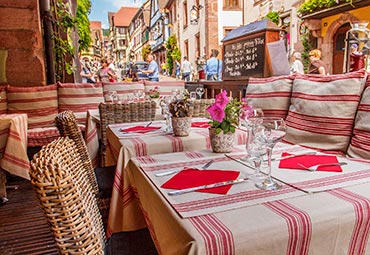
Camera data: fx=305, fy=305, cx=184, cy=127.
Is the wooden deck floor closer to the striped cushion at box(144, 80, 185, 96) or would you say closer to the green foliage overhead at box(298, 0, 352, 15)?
the striped cushion at box(144, 80, 185, 96)

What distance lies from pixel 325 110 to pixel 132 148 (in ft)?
4.38

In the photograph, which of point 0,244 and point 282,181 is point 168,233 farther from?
point 0,244

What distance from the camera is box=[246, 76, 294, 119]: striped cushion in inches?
98.5

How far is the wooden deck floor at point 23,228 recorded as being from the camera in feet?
6.56

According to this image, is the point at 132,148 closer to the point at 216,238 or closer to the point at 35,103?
the point at 216,238

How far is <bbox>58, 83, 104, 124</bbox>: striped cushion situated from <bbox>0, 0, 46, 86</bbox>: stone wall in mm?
348

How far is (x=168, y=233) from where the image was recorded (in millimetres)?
802

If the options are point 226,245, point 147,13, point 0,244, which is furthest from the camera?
point 147,13

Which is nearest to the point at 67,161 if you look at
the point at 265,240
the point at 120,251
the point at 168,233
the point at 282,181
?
A: the point at 168,233

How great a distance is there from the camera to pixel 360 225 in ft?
2.74

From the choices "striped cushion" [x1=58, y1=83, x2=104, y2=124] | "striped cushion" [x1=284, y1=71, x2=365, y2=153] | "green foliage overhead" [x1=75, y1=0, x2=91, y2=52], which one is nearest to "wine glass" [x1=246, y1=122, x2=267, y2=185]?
"striped cushion" [x1=284, y1=71, x2=365, y2=153]

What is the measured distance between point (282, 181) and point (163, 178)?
0.41m

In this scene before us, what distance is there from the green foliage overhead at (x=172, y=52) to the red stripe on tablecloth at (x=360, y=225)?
1792cm

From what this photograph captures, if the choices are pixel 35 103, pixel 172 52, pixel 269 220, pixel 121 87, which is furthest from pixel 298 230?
pixel 172 52
